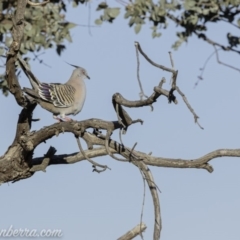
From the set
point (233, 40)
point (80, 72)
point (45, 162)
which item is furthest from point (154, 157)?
point (233, 40)

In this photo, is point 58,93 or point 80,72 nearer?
point 58,93

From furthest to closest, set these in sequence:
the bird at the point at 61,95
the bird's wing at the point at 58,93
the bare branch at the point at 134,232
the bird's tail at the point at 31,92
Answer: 1. the bird's wing at the point at 58,93
2. the bird at the point at 61,95
3. the bird's tail at the point at 31,92
4. the bare branch at the point at 134,232

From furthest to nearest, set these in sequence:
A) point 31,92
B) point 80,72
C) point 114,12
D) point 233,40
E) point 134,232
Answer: point 233,40, point 114,12, point 80,72, point 31,92, point 134,232

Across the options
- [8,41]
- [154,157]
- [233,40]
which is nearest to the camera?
[154,157]

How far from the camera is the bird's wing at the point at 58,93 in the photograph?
677 centimetres

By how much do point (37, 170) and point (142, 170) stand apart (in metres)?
0.71

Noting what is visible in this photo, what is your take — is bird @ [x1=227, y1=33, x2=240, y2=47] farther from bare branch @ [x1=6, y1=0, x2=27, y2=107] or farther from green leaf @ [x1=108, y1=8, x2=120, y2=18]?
bare branch @ [x1=6, y1=0, x2=27, y2=107]

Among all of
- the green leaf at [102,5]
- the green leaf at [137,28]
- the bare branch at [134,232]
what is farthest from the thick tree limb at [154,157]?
the green leaf at [102,5]

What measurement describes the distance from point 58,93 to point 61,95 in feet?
0.20

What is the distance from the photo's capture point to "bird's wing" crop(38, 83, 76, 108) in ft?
22.2

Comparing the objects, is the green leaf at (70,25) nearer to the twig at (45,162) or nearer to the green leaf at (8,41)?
the green leaf at (8,41)

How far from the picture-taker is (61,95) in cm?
732

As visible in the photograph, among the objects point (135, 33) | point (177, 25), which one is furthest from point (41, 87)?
point (177, 25)

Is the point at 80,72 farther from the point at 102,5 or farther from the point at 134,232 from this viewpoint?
the point at 134,232
